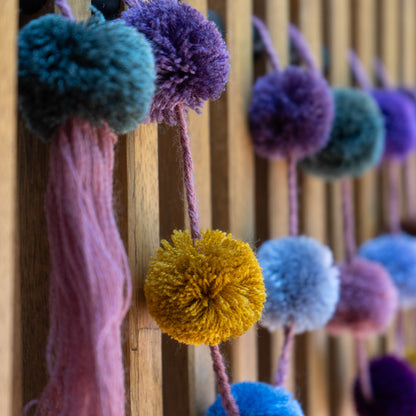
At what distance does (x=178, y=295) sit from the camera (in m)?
0.37

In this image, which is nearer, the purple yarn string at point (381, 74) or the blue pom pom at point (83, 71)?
the blue pom pom at point (83, 71)

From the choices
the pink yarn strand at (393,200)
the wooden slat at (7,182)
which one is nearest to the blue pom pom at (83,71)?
the wooden slat at (7,182)

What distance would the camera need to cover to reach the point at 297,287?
50 cm

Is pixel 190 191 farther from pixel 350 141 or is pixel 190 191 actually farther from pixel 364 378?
pixel 364 378

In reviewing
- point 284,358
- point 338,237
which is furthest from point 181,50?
point 338,237

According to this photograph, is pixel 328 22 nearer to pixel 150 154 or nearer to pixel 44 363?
pixel 150 154

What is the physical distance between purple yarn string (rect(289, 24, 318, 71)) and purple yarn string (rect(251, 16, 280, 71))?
0.05 metres

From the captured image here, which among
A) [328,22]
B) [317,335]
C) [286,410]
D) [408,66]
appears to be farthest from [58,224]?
[408,66]

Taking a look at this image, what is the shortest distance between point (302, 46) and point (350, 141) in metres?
0.13

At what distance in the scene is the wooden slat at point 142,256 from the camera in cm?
41

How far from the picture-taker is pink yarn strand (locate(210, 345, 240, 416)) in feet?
1.32

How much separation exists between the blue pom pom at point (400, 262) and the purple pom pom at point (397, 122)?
0.44 ft

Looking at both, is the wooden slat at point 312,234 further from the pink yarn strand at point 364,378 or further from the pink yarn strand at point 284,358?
the pink yarn strand at point 284,358

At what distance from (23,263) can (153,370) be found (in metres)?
0.14
